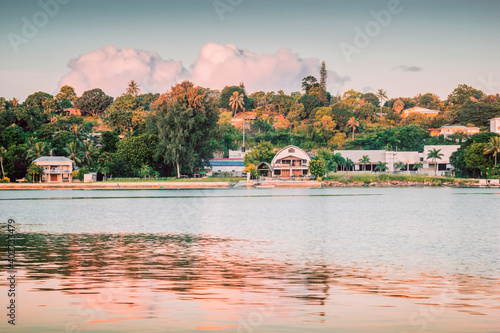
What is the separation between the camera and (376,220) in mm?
40781

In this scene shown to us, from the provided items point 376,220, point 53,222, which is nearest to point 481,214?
point 376,220

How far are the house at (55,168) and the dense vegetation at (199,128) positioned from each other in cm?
159

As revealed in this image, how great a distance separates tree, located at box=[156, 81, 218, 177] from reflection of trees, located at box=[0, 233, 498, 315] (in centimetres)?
6294

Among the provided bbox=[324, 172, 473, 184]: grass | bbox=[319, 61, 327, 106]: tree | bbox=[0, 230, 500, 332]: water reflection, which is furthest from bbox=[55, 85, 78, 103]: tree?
bbox=[0, 230, 500, 332]: water reflection

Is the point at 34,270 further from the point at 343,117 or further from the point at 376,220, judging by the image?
the point at 343,117

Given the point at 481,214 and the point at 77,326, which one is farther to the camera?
the point at 481,214

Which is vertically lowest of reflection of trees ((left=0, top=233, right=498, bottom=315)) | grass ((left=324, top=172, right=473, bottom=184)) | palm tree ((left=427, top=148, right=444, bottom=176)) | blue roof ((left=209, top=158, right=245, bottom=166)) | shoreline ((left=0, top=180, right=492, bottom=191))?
reflection of trees ((left=0, top=233, right=498, bottom=315))

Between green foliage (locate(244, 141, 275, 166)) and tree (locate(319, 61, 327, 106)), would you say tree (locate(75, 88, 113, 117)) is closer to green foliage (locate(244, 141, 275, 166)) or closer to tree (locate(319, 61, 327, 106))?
tree (locate(319, 61, 327, 106))

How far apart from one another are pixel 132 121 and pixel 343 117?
1946 inches

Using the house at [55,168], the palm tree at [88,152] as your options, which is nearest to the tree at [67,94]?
the palm tree at [88,152]

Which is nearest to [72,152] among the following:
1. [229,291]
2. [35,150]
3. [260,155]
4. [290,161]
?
[35,150]

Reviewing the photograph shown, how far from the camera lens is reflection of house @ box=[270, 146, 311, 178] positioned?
9750cm

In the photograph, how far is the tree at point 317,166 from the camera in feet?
311

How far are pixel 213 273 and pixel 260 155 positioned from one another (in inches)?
3164
